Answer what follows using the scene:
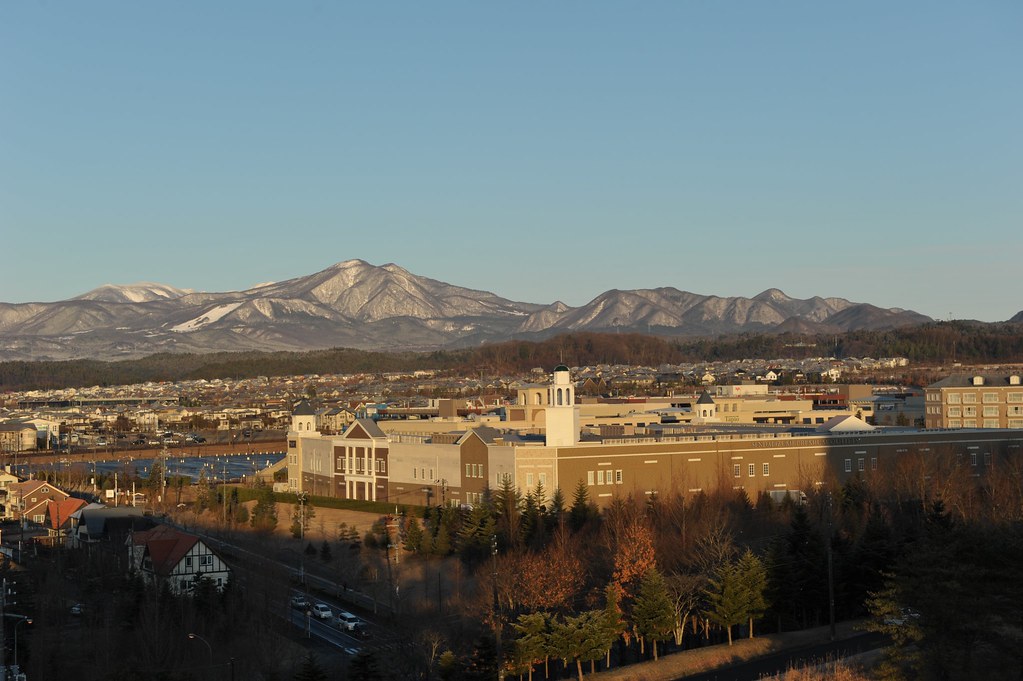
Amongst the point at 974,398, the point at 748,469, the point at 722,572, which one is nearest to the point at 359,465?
the point at 748,469

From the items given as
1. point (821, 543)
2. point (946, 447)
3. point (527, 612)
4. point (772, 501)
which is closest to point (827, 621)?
point (821, 543)

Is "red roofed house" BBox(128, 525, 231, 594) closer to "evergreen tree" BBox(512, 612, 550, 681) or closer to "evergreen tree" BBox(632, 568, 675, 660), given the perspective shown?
"evergreen tree" BBox(512, 612, 550, 681)

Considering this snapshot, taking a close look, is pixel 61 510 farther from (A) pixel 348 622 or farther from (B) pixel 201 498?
(A) pixel 348 622

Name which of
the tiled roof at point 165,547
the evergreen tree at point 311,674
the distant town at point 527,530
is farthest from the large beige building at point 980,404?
the evergreen tree at point 311,674

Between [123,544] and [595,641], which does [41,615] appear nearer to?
[123,544]

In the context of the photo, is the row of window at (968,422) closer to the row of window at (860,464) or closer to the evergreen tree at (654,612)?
Answer: the row of window at (860,464)

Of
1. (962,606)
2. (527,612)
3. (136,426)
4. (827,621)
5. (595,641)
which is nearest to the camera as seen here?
(962,606)
